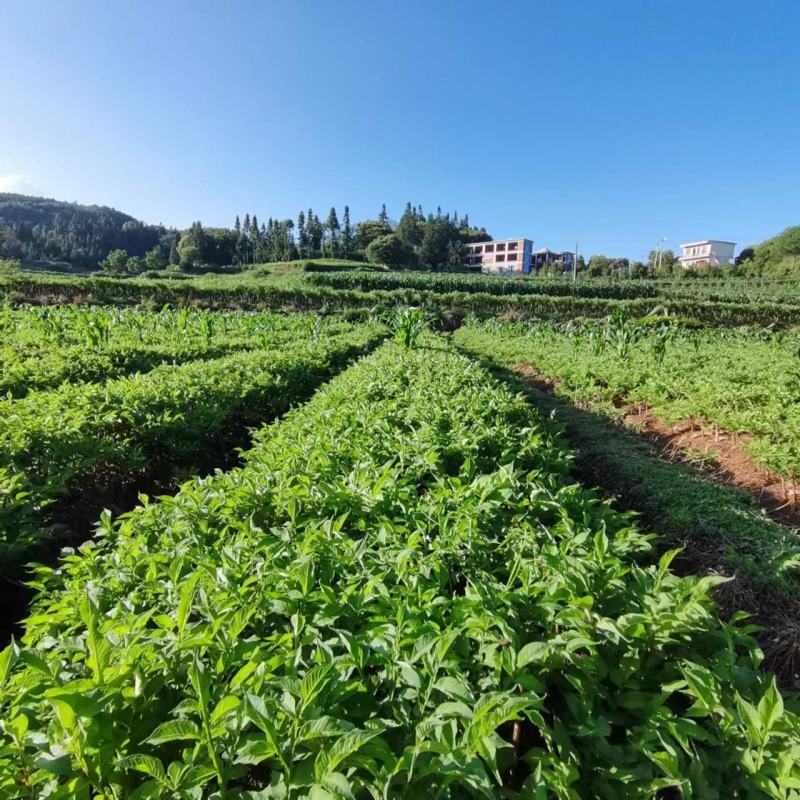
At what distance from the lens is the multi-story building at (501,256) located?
298ft

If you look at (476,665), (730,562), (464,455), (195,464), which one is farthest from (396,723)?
(195,464)

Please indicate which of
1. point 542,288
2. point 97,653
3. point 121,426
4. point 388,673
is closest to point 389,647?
point 388,673

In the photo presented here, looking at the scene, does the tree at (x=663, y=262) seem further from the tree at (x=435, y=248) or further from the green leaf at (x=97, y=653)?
the green leaf at (x=97, y=653)

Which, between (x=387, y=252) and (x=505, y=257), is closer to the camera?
(x=387, y=252)

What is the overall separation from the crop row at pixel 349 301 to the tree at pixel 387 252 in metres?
48.8

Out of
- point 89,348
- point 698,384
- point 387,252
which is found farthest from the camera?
point 387,252

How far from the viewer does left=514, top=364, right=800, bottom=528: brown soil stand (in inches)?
171

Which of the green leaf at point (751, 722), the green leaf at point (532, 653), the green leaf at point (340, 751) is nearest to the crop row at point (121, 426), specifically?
the green leaf at point (340, 751)

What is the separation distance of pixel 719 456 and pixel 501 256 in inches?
3781

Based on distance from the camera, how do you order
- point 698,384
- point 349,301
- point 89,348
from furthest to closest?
point 349,301 → point 89,348 → point 698,384

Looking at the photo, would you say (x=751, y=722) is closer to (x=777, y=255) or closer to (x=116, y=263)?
(x=777, y=255)

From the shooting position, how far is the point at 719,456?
213 inches

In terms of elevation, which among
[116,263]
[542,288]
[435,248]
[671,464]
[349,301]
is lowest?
[671,464]

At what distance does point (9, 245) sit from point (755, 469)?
4453 inches
